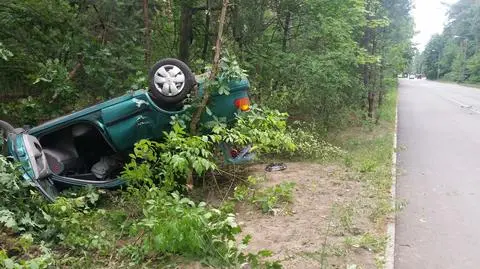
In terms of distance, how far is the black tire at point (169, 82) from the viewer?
18.9 ft

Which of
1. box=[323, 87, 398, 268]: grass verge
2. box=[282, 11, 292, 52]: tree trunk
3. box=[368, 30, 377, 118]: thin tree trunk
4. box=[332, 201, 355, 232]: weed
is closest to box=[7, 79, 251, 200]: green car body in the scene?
box=[332, 201, 355, 232]: weed

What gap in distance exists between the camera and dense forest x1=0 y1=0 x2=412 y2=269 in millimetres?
4285

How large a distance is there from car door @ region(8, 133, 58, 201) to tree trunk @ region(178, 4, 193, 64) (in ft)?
17.7

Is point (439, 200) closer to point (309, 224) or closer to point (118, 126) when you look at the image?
point (309, 224)

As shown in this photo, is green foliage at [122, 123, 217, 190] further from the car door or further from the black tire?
the car door

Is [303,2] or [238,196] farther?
[303,2]

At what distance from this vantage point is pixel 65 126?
5992 millimetres

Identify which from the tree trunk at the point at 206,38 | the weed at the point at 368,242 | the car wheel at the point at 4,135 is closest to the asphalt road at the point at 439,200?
the weed at the point at 368,242

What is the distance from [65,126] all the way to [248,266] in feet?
10.8

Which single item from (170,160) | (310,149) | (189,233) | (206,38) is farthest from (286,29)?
(189,233)

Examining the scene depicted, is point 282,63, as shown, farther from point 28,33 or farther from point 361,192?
point 28,33

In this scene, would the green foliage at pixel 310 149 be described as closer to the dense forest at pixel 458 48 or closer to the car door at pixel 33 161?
the car door at pixel 33 161

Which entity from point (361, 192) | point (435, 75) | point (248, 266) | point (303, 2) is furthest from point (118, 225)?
point (435, 75)

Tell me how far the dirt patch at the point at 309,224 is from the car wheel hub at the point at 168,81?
168cm
